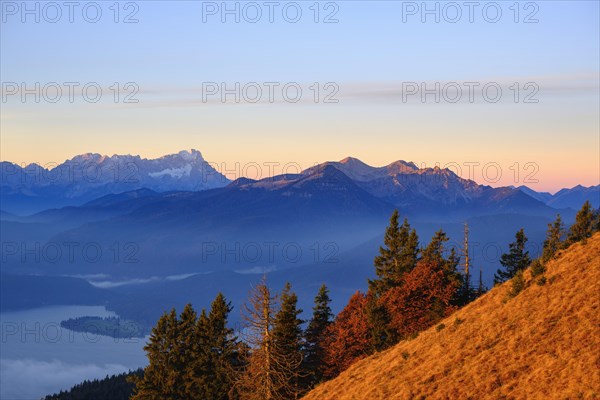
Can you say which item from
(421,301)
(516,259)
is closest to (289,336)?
(421,301)

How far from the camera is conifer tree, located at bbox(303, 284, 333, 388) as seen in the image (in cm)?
6681

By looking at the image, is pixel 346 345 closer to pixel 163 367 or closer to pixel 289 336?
pixel 289 336

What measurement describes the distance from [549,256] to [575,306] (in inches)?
560

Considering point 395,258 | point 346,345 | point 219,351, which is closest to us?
point 346,345

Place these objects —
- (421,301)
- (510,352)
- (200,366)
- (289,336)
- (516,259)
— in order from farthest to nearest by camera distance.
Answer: (516,259) < (200,366) < (421,301) < (289,336) < (510,352)

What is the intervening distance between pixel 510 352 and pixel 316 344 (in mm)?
32559

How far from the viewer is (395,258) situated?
8375cm

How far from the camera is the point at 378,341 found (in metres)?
65.7

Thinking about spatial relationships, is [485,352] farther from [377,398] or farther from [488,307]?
[488,307]

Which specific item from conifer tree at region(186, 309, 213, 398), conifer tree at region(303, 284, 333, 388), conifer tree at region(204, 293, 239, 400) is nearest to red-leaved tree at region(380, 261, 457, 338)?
conifer tree at region(303, 284, 333, 388)

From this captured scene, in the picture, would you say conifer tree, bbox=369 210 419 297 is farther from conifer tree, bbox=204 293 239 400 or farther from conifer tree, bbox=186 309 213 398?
conifer tree, bbox=186 309 213 398

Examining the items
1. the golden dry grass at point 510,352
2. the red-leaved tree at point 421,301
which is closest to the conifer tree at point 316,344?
the red-leaved tree at point 421,301

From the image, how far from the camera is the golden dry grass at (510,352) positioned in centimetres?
3672

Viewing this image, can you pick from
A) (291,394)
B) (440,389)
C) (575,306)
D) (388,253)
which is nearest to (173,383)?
(291,394)
